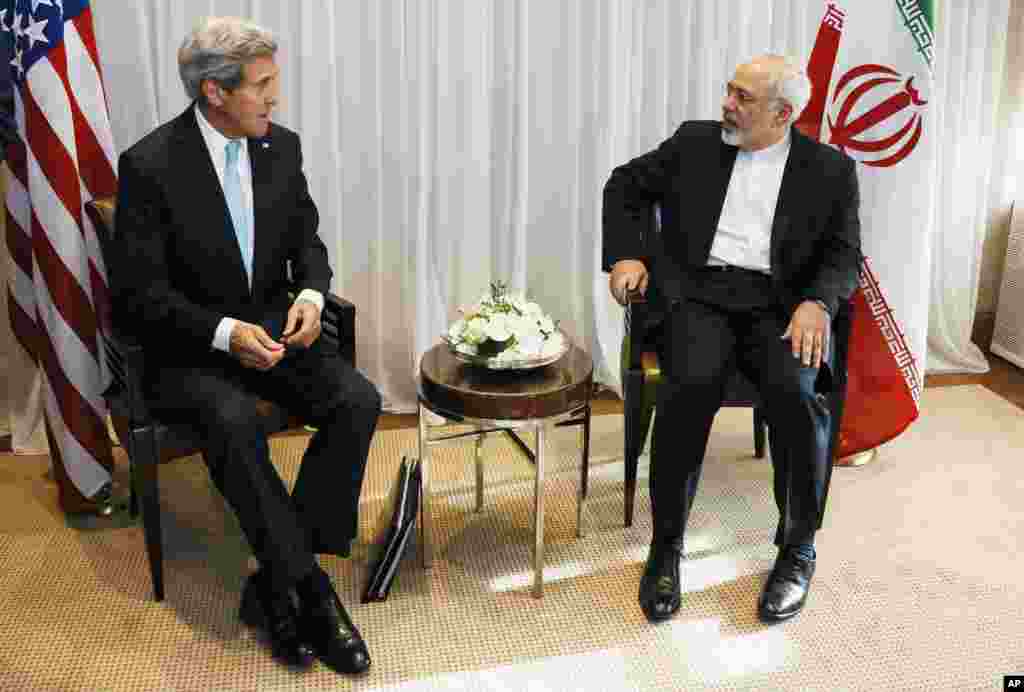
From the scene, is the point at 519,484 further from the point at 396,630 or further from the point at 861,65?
the point at 861,65

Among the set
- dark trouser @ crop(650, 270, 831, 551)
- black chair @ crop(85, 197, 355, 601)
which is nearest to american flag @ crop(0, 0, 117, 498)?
black chair @ crop(85, 197, 355, 601)

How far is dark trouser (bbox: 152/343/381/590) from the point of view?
237 centimetres

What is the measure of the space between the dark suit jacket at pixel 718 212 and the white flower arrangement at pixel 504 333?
13.4 inches

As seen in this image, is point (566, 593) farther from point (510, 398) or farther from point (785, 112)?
point (785, 112)

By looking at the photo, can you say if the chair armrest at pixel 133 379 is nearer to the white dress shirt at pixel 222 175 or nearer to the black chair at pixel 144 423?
the black chair at pixel 144 423

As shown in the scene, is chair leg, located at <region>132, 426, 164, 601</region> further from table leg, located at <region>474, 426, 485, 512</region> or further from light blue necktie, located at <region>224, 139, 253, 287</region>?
table leg, located at <region>474, 426, 485, 512</region>

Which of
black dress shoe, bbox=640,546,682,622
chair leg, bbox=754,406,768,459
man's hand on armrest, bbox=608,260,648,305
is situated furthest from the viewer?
chair leg, bbox=754,406,768,459

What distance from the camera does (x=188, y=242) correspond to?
99.9 inches

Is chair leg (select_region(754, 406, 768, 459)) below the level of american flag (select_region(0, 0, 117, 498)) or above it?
below

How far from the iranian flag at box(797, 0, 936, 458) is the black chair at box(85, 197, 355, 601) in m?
1.60

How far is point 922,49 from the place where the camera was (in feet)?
10.2

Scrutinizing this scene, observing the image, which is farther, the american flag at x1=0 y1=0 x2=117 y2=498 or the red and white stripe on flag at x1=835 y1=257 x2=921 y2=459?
the red and white stripe on flag at x1=835 y1=257 x2=921 y2=459

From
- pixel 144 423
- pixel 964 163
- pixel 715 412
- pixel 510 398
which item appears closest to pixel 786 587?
pixel 715 412

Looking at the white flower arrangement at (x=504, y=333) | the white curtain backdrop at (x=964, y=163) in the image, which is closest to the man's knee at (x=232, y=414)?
the white flower arrangement at (x=504, y=333)
